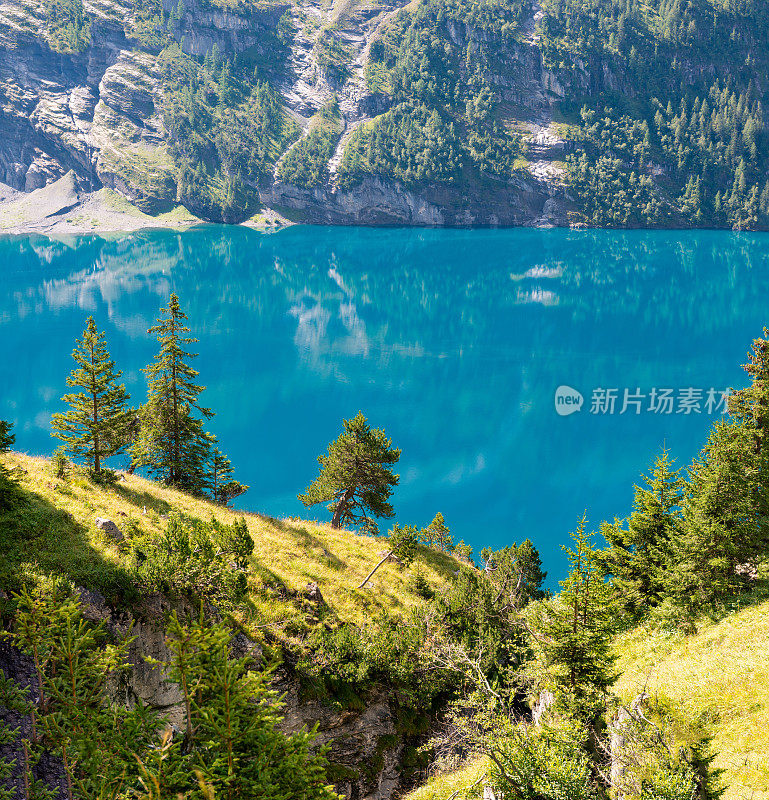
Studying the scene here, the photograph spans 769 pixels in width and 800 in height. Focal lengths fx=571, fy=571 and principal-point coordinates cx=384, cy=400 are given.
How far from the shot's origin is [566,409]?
82812 millimetres

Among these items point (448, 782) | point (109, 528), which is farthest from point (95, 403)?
point (448, 782)

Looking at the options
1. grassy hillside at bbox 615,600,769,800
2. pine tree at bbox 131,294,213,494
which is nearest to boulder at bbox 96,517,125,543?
pine tree at bbox 131,294,213,494

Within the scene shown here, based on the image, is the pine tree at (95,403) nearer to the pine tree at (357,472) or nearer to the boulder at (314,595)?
the boulder at (314,595)

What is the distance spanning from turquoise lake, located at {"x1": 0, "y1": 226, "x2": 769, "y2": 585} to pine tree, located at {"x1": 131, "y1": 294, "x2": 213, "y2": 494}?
1980cm

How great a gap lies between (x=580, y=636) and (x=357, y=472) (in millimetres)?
22348

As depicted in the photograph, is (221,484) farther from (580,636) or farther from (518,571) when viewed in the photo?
(580,636)

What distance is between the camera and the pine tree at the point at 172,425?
33.0m

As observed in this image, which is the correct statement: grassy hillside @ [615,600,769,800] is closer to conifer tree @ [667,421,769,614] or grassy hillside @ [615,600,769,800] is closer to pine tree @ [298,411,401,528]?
conifer tree @ [667,421,769,614]

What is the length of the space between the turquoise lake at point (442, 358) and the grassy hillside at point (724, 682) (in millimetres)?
26660

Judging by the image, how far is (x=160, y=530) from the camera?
25.5m

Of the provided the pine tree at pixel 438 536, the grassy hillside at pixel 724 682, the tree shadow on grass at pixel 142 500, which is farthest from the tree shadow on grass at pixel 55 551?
the pine tree at pixel 438 536

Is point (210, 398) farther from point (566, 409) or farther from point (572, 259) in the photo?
point (572, 259)

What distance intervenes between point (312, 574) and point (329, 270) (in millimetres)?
156502

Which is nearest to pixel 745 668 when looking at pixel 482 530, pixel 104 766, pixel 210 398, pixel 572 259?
pixel 104 766
